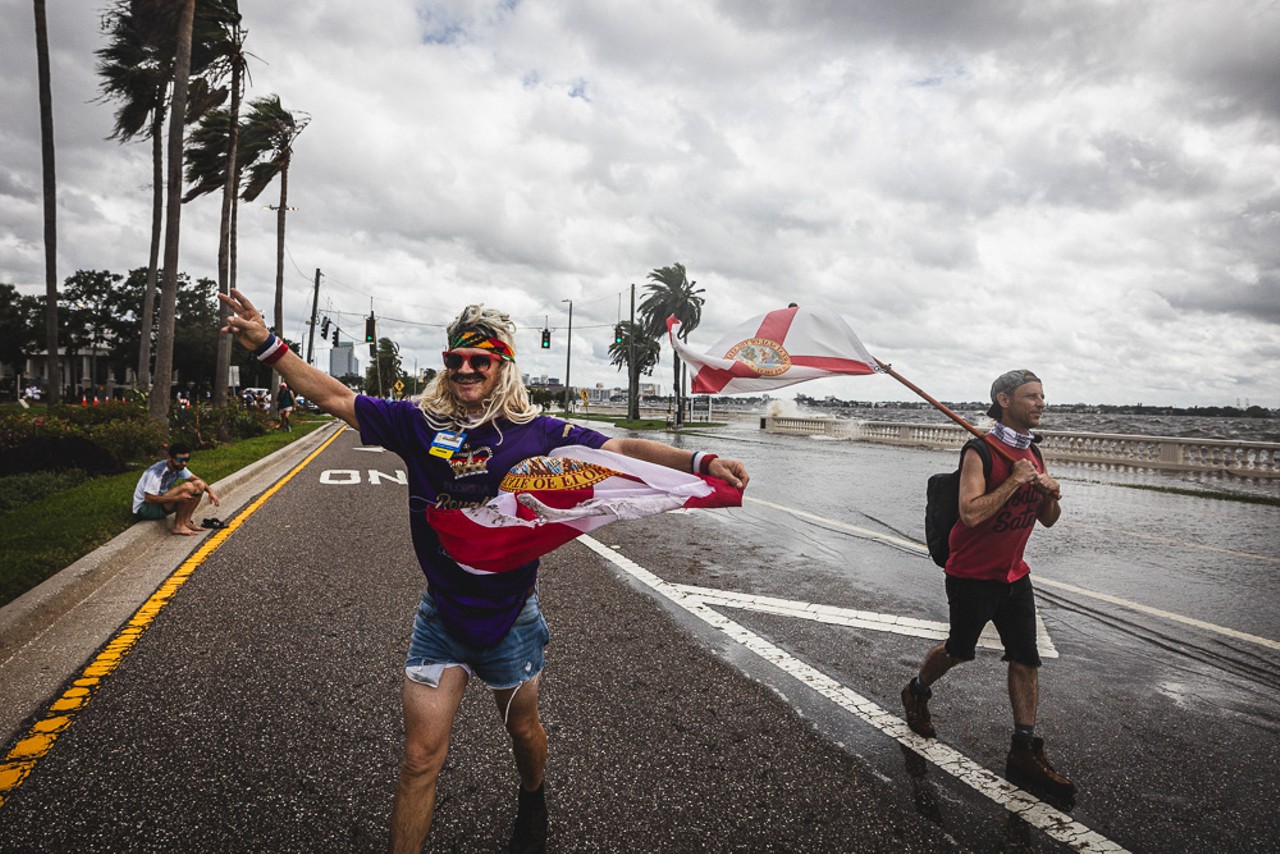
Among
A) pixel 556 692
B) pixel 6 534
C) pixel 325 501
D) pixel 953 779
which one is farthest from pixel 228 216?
pixel 953 779

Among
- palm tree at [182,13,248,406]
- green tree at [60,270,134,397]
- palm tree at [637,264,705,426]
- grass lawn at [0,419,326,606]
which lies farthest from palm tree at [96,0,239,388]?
green tree at [60,270,134,397]

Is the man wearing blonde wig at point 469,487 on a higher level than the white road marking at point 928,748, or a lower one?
higher

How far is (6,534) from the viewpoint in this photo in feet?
22.9

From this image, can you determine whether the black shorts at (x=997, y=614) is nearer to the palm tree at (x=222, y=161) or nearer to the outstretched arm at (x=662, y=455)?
the outstretched arm at (x=662, y=455)

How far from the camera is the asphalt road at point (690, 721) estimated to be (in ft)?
9.02

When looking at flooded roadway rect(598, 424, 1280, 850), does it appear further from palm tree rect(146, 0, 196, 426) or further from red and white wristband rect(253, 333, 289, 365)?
palm tree rect(146, 0, 196, 426)

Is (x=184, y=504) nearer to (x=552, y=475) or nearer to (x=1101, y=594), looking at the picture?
(x=552, y=475)

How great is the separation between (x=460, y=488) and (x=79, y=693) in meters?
2.91

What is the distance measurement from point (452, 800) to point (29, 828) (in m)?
1.50

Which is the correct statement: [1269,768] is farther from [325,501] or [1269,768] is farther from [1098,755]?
[325,501]

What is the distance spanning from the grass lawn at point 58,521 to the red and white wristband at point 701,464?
16.8 feet

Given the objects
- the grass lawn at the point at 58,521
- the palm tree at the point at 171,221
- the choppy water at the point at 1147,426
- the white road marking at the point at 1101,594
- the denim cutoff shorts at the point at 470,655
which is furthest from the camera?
the choppy water at the point at 1147,426

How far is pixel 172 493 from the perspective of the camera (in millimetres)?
7691

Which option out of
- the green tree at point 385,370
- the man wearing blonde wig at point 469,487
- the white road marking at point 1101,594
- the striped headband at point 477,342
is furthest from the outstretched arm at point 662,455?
the green tree at point 385,370
